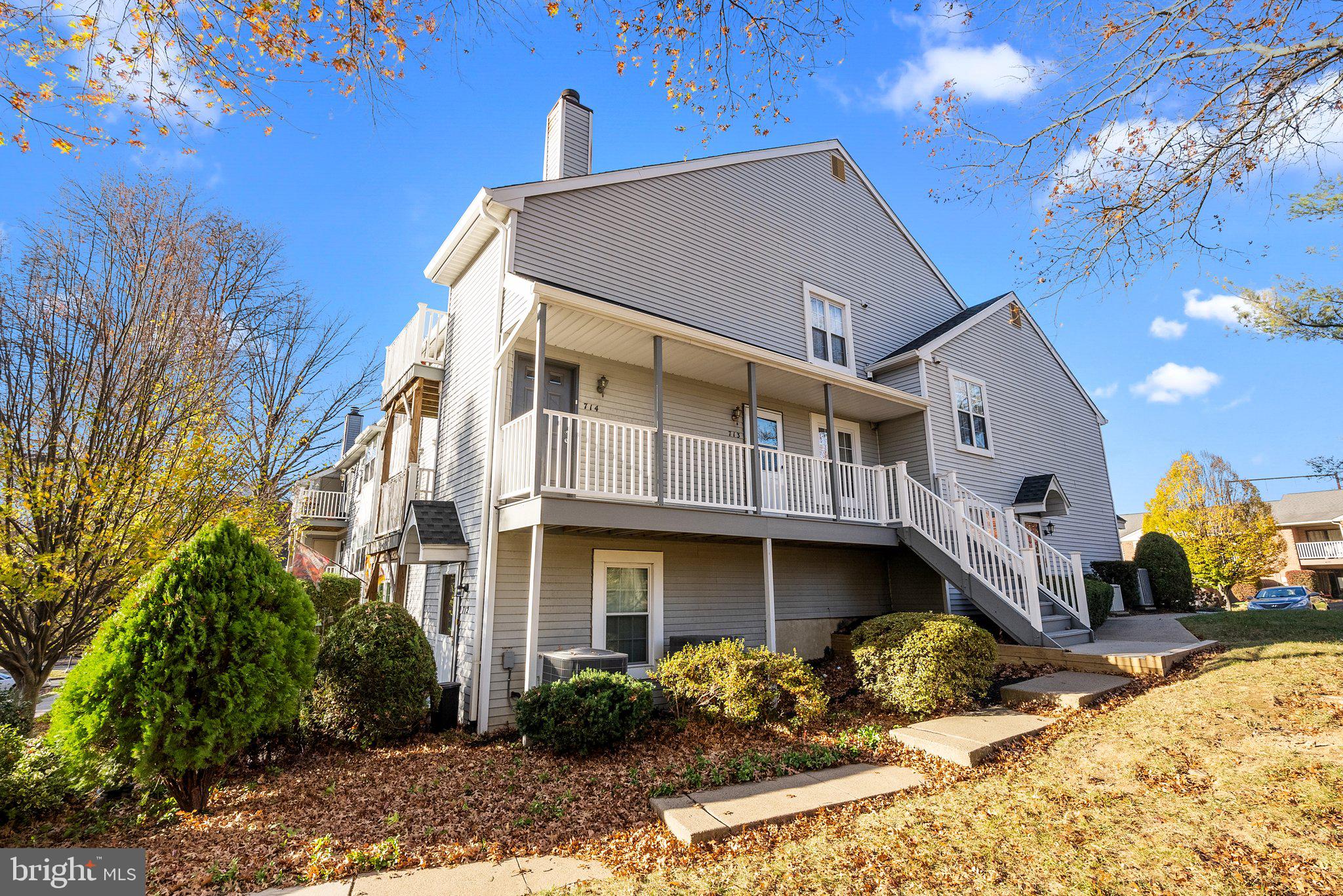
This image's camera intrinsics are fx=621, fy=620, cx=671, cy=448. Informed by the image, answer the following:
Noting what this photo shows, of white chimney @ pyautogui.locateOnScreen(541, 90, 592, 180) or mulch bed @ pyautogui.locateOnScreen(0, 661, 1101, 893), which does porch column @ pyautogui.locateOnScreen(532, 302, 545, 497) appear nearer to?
mulch bed @ pyautogui.locateOnScreen(0, 661, 1101, 893)

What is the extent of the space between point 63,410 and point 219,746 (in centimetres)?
475

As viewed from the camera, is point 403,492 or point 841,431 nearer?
point 403,492

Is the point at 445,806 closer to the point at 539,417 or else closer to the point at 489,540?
the point at 489,540

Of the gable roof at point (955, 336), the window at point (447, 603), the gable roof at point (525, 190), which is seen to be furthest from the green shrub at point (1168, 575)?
the window at point (447, 603)

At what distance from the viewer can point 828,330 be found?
13.7 m

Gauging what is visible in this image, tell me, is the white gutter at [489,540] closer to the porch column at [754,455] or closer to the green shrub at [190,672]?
the green shrub at [190,672]

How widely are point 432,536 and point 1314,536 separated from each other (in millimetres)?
53698

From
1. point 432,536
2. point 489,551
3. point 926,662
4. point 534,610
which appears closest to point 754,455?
point 926,662

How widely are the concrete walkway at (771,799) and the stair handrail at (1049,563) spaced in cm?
672

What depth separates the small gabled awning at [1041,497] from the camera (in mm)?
14531

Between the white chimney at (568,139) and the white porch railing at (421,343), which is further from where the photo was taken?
the white porch railing at (421,343)

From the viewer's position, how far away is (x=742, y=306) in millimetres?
12273

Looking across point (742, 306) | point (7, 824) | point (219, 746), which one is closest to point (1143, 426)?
point (742, 306)

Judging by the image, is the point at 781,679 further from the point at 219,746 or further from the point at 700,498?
the point at 219,746
